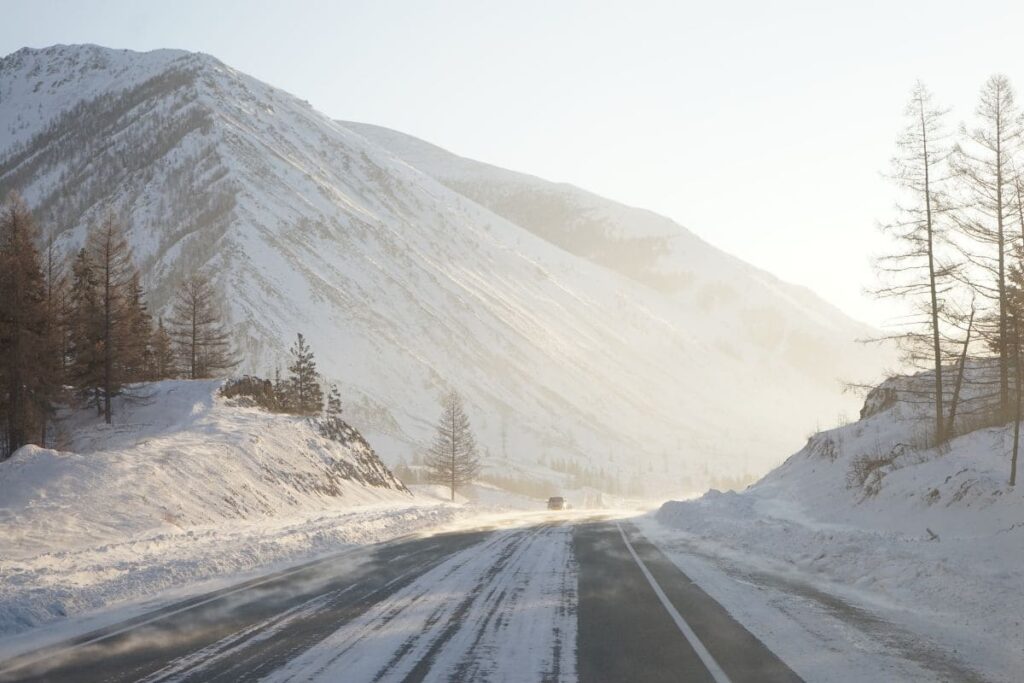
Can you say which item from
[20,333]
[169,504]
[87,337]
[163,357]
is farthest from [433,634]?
[163,357]

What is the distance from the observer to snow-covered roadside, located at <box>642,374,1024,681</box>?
7.62 meters

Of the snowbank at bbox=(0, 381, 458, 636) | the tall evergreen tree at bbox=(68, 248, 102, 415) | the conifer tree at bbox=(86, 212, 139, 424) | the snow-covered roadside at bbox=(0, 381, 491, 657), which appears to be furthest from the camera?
the tall evergreen tree at bbox=(68, 248, 102, 415)

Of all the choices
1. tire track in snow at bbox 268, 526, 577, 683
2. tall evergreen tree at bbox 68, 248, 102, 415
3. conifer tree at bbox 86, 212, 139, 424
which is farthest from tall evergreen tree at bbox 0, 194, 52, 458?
tire track in snow at bbox 268, 526, 577, 683

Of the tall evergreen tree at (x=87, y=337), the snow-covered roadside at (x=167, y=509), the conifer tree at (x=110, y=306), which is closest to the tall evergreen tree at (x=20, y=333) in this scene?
the snow-covered roadside at (x=167, y=509)

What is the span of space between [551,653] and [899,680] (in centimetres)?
309

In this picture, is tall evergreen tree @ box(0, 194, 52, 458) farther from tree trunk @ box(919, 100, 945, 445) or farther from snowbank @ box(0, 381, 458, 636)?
tree trunk @ box(919, 100, 945, 445)

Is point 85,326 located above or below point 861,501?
above

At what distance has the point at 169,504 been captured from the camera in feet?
74.7

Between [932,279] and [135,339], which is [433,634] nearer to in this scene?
[932,279]

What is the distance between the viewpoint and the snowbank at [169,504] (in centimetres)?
1291

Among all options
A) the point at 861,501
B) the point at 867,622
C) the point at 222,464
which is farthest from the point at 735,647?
the point at 222,464

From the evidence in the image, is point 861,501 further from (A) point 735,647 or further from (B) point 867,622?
(A) point 735,647

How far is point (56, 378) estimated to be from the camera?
113ft

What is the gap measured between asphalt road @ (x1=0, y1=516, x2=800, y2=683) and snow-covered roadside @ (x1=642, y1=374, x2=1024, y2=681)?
2.76 feet
